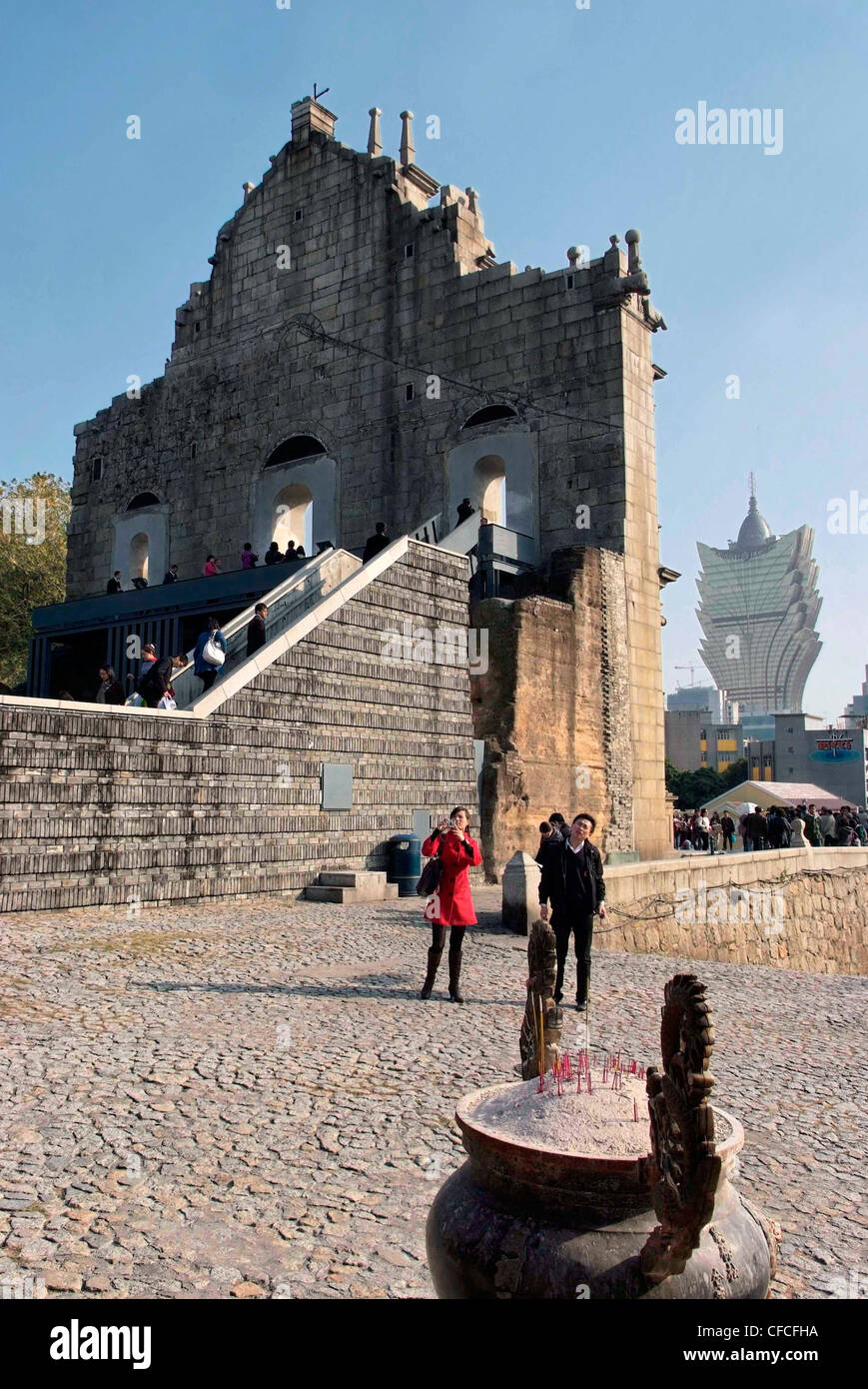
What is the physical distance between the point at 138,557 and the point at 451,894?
85.1 ft

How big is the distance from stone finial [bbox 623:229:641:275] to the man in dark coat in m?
13.4

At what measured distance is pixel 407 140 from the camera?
27.9 metres

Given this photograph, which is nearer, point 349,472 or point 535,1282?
point 535,1282

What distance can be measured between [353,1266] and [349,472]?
2487 cm

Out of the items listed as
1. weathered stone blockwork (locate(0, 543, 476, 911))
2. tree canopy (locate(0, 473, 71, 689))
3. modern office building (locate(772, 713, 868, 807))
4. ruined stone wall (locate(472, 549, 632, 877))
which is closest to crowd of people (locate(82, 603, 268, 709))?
weathered stone blockwork (locate(0, 543, 476, 911))

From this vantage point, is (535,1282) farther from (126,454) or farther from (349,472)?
(126,454)

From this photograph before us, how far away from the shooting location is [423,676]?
17.9 meters

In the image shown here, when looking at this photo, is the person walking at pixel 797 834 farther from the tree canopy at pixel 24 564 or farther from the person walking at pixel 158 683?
the tree canopy at pixel 24 564

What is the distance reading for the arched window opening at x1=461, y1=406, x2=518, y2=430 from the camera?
80.2ft

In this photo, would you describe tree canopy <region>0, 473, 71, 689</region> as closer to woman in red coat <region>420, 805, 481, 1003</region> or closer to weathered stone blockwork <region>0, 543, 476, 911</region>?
weathered stone blockwork <region>0, 543, 476, 911</region>

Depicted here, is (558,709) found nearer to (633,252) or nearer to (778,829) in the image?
(778,829)

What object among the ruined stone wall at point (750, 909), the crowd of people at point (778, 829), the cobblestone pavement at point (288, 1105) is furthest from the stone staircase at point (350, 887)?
the crowd of people at point (778, 829)

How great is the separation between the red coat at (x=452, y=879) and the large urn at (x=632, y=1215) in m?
5.57
